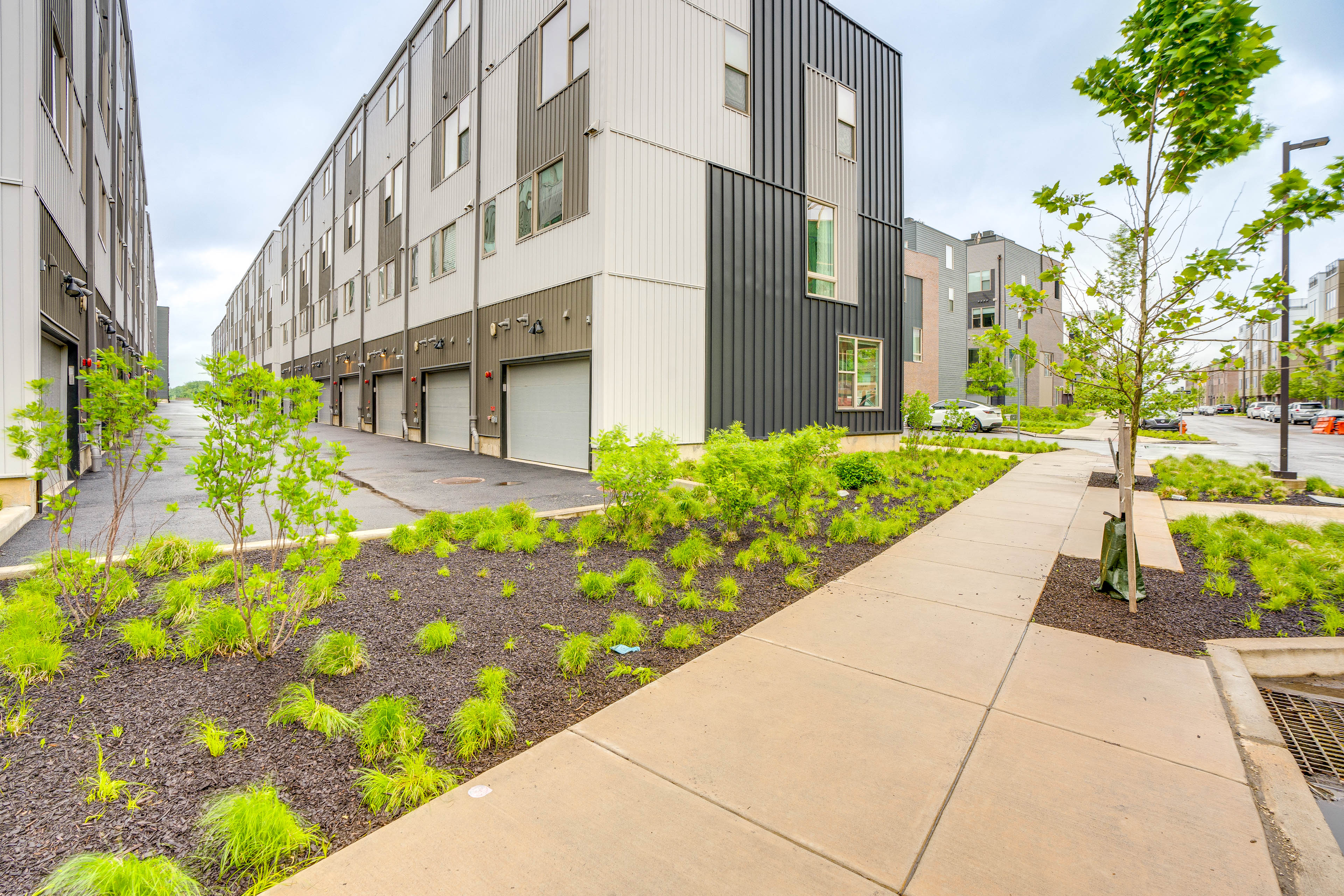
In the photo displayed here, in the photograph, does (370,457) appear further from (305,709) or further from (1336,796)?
(1336,796)

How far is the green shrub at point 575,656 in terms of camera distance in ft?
11.0

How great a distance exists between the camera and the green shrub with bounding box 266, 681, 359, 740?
2.65 meters

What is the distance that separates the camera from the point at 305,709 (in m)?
2.73

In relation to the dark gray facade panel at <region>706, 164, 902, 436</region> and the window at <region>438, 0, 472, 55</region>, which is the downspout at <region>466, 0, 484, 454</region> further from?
the dark gray facade panel at <region>706, 164, 902, 436</region>

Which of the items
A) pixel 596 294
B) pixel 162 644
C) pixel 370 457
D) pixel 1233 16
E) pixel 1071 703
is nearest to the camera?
pixel 1071 703

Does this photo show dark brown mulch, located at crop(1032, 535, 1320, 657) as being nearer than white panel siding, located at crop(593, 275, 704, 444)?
Yes

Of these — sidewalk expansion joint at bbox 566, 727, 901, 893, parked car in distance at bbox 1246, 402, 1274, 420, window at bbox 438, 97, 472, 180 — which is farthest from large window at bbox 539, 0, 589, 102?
parked car in distance at bbox 1246, 402, 1274, 420

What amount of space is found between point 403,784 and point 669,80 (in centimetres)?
1239

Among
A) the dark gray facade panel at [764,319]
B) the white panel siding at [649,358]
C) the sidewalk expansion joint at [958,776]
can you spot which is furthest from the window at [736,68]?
the sidewalk expansion joint at [958,776]

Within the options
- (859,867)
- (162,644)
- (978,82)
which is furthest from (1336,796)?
(978,82)

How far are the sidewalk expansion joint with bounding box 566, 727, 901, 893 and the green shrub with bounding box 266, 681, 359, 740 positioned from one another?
97 centimetres

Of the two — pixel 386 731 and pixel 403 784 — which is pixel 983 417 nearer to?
pixel 386 731

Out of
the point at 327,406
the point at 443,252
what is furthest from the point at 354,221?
the point at 443,252

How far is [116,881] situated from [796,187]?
1447 centimetres
